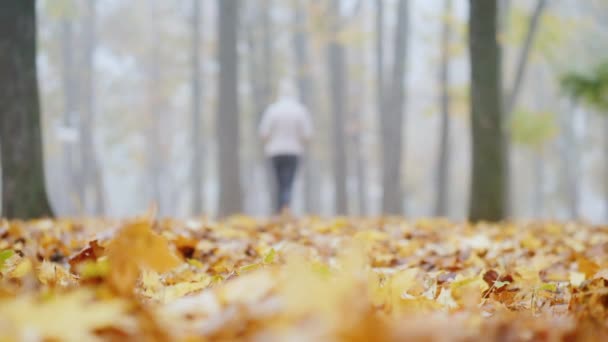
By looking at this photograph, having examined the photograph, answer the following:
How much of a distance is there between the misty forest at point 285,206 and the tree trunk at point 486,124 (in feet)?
0.06

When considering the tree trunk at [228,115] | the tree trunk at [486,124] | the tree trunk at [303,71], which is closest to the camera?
the tree trunk at [486,124]

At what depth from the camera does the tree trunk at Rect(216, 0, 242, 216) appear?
31.0ft

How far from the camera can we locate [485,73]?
6.12m

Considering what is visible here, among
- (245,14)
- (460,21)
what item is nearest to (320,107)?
(245,14)

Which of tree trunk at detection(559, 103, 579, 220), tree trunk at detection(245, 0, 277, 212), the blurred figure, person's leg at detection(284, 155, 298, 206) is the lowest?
tree trunk at detection(559, 103, 579, 220)

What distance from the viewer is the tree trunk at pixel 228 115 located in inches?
372

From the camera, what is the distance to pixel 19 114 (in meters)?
4.60

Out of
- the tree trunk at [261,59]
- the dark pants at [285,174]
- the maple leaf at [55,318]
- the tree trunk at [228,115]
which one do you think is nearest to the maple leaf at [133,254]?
the maple leaf at [55,318]

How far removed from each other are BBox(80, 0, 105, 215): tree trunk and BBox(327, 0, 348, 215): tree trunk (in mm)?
6967

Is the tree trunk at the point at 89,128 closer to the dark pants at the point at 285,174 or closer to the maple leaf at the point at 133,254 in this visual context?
the dark pants at the point at 285,174

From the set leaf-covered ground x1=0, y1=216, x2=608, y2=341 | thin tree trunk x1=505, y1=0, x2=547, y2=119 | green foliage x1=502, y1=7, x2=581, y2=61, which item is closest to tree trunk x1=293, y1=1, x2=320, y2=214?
green foliage x1=502, y1=7, x2=581, y2=61

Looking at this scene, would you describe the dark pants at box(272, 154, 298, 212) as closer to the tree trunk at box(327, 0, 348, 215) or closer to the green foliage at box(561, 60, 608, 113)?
the green foliage at box(561, 60, 608, 113)

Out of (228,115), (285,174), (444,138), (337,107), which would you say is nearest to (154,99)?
(337,107)

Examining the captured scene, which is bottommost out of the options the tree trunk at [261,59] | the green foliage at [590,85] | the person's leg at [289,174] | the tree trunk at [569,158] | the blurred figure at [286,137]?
the tree trunk at [569,158]
